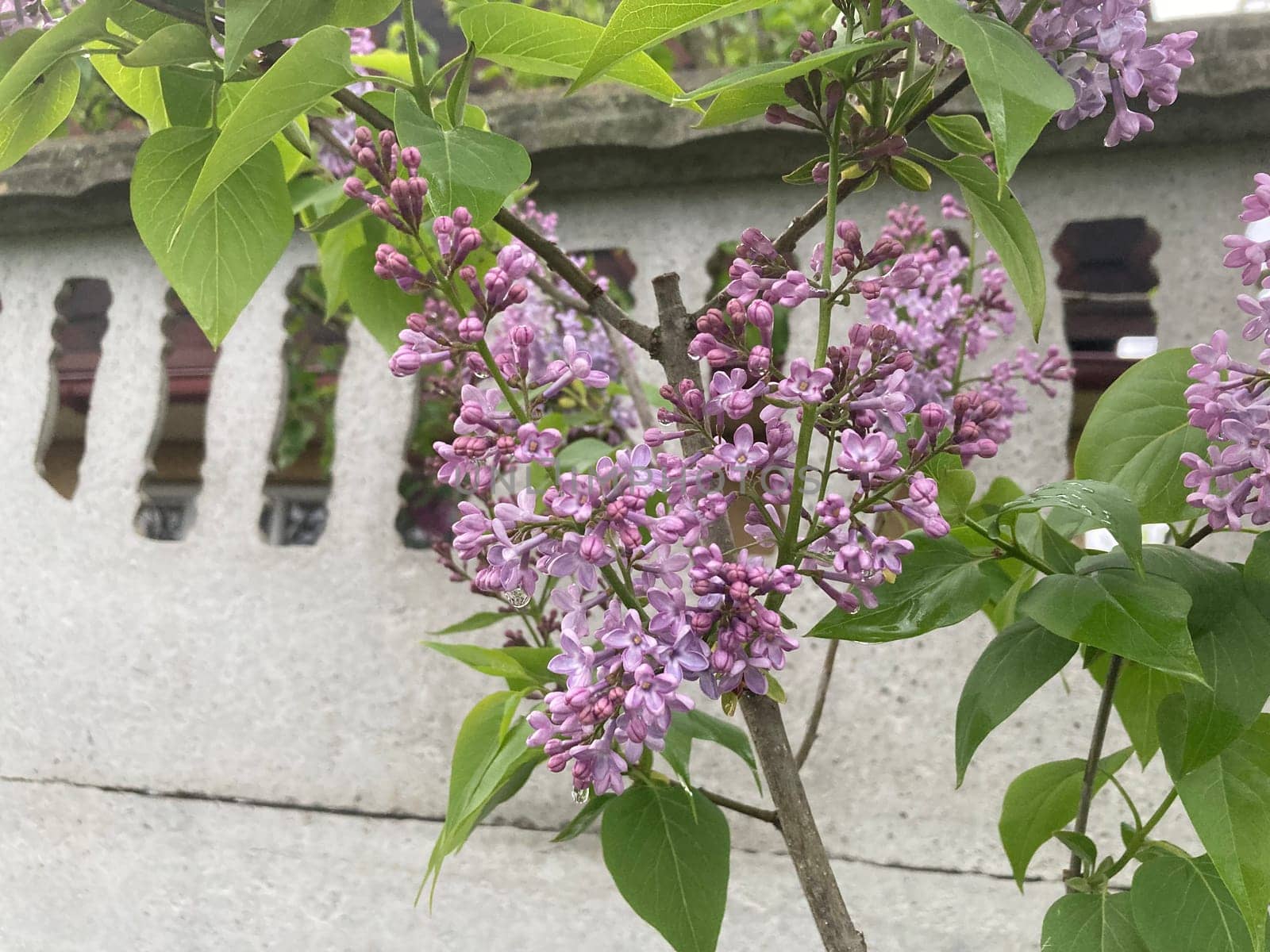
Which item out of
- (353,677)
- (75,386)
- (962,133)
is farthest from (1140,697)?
(75,386)

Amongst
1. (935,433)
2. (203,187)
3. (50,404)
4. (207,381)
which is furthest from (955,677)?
(207,381)

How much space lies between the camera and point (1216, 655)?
0.34m

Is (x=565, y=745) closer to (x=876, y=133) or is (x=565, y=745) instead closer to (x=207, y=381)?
(x=876, y=133)

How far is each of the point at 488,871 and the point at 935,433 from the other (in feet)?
2.40

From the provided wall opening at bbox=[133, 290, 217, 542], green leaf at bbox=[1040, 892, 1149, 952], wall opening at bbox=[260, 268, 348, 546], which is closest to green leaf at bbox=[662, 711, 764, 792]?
green leaf at bbox=[1040, 892, 1149, 952]

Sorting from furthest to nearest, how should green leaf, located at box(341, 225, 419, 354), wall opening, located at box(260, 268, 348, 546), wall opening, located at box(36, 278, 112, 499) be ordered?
wall opening, located at box(36, 278, 112, 499) < wall opening, located at box(260, 268, 348, 546) < green leaf, located at box(341, 225, 419, 354)

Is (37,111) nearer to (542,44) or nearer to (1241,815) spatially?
(542,44)

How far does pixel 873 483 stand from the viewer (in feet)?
0.99

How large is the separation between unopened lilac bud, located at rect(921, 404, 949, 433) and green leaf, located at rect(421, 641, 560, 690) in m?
0.21

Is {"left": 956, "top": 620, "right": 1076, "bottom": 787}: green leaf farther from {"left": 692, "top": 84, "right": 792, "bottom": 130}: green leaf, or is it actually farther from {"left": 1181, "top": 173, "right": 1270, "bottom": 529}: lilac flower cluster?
{"left": 692, "top": 84, "right": 792, "bottom": 130}: green leaf

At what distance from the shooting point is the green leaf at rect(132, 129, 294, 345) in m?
0.37

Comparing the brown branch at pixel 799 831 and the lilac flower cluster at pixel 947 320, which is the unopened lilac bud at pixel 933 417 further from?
the lilac flower cluster at pixel 947 320

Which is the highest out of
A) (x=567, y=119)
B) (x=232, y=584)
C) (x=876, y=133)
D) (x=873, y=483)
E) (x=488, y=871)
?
(x=567, y=119)

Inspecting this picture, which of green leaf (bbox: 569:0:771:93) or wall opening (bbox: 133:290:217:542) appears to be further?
wall opening (bbox: 133:290:217:542)
